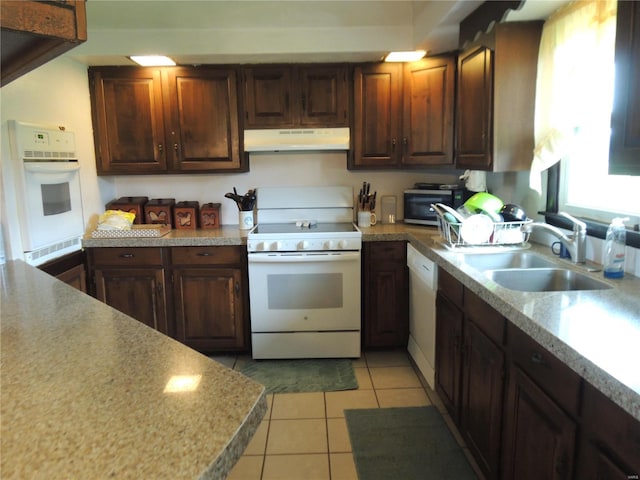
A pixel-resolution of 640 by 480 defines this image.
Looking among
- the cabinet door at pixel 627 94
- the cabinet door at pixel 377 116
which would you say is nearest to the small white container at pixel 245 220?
the cabinet door at pixel 377 116

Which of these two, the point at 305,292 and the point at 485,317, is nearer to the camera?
the point at 485,317

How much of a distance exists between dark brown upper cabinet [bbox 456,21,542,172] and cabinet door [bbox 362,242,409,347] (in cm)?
85

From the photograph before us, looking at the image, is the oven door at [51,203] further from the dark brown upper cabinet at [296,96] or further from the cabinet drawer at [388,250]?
the cabinet drawer at [388,250]

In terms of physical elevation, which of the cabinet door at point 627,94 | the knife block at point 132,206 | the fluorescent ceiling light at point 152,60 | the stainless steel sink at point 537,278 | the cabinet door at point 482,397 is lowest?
the cabinet door at point 482,397

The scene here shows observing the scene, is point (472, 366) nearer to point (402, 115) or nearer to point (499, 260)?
point (499, 260)

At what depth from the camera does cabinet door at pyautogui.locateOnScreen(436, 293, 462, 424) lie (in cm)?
219

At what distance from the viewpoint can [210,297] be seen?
10.5 feet

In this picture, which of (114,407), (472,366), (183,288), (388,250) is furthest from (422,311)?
(114,407)

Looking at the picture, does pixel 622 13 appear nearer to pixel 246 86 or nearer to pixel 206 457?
pixel 206 457

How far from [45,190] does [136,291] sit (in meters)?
0.89

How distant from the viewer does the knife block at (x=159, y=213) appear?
3.46 meters

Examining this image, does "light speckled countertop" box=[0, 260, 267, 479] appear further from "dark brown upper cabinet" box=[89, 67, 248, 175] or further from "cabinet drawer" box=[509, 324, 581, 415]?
"dark brown upper cabinet" box=[89, 67, 248, 175]

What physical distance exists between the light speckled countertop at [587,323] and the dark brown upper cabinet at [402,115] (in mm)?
1235

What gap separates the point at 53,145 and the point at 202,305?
1.37m
